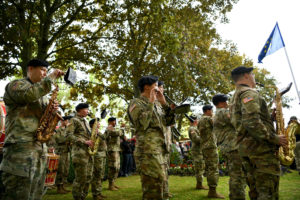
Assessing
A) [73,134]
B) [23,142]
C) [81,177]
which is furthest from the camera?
[73,134]

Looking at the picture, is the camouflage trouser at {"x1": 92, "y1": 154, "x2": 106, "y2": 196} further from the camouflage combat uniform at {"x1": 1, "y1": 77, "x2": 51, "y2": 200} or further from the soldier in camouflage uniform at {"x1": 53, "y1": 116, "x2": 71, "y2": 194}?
the camouflage combat uniform at {"x1": 1, "y1": 77, "x2": 51, "y2": 200}

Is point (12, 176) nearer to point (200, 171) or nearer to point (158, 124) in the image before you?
point (158, 124)

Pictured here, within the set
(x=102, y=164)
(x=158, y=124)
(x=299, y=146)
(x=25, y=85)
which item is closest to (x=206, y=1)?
(x=299, y=146)

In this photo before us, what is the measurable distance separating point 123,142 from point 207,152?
7872mm

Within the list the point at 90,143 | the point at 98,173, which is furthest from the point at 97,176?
the point at 90,143

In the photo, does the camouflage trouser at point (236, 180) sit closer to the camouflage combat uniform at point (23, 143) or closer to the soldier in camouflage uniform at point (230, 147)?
the soldier in camouflage uniform at point (230, 147)

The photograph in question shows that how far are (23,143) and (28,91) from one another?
0.69 meters

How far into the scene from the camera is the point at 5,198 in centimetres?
278

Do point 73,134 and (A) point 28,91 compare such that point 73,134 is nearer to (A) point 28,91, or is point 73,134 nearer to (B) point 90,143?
(B) point 90,143

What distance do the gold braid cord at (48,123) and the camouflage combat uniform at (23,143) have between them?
70 millimetres

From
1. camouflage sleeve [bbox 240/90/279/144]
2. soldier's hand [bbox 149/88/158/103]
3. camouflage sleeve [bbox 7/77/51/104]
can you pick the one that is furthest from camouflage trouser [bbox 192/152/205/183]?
camouflage sleeve [bbox 7/77/51/104]

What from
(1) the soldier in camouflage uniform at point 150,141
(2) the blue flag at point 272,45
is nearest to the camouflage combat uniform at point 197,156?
(2) the blue flag at point 272,45

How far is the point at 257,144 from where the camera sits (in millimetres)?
3408

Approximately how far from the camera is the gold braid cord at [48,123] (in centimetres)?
318
